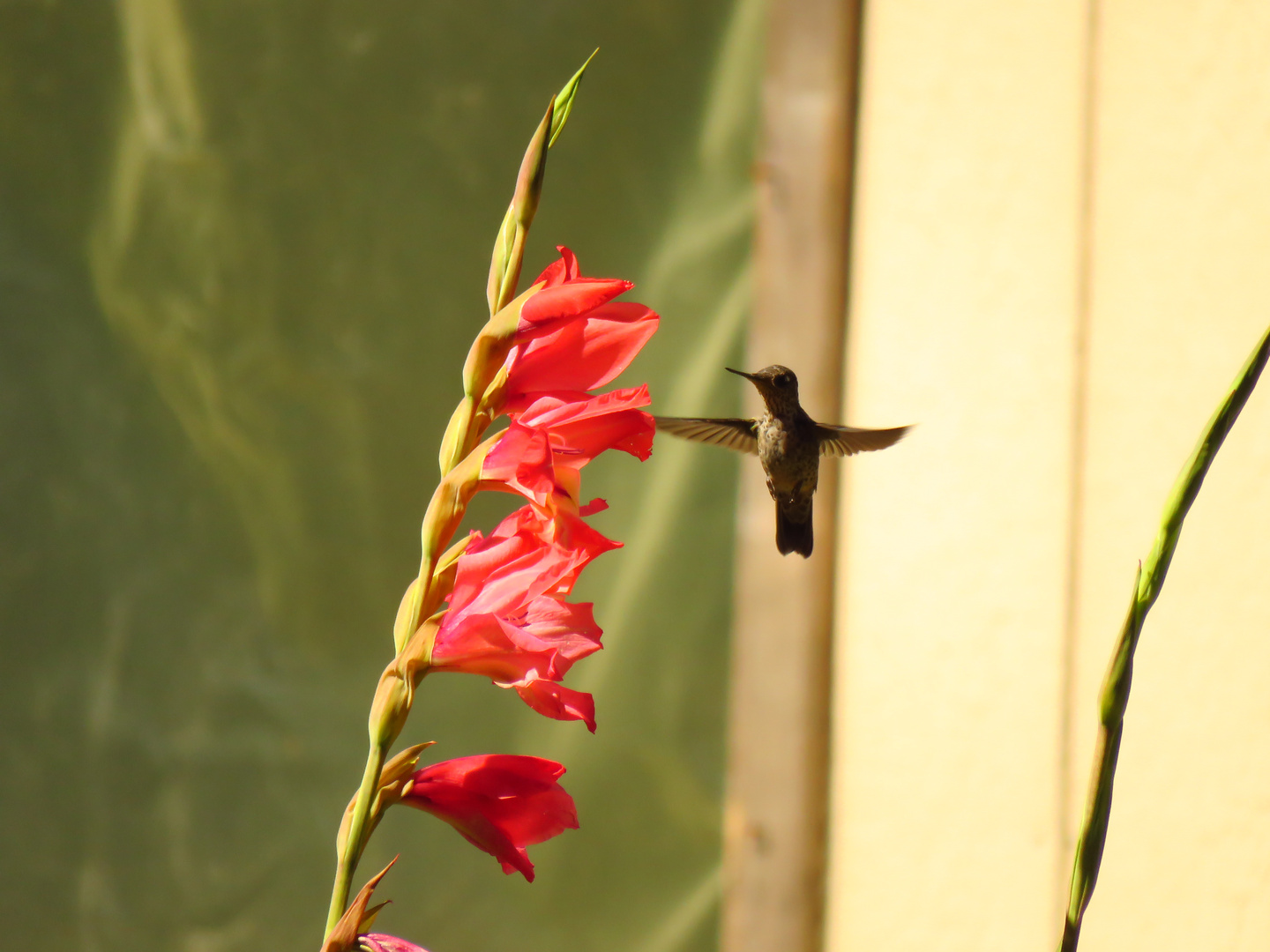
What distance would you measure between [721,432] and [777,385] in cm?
9

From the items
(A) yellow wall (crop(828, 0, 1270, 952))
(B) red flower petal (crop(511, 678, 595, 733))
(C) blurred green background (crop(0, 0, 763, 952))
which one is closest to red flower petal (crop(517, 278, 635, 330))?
(B) red flower petal (crop(511, 678, 595, 733))

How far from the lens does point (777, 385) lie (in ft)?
2.19

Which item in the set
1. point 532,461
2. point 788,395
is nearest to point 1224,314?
point 788,395

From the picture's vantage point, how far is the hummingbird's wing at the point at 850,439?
28.2 inches

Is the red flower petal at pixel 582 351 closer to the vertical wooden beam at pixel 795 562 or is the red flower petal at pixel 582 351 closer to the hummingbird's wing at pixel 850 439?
the hummingbird's wing at pixel 850 439

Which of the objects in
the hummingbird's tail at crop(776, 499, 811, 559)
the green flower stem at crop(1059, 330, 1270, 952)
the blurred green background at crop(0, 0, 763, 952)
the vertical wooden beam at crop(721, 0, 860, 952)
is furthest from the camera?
the vertical wooden beam at crop(721, 0, 860, 952)

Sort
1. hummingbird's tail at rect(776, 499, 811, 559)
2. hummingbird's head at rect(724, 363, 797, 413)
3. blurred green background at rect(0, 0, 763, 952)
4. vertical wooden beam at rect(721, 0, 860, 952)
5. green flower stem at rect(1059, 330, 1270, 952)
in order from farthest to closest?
1. vertical wooden beam at rect(721, 0, 860, 952)
2. blurred green background at rect(0, 0, 763, 952)
3. hummingbird's tail at rect(776, 499, 811, 559)
4. hummingbird's head at rect(724, 363, 797, 413)
5. green flower stem at rect(1059, 330, 1270, 952)

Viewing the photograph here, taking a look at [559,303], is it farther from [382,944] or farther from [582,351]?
[382,944]

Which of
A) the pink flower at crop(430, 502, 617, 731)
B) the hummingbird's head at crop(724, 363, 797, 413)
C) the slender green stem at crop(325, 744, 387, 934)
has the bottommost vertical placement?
the slender green stem at crop(325, 744, 387, 934)

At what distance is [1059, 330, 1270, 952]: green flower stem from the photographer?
24 centimetres

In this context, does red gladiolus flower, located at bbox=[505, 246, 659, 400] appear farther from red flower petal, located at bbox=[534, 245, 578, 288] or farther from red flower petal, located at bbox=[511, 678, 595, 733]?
red flower petal, located at bbox=[511, 678, 595, 733]

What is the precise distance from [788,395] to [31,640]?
820mm

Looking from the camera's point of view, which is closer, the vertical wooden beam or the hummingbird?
the hummingbird

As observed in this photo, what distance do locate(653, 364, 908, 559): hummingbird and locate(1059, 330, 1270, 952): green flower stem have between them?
40cm
